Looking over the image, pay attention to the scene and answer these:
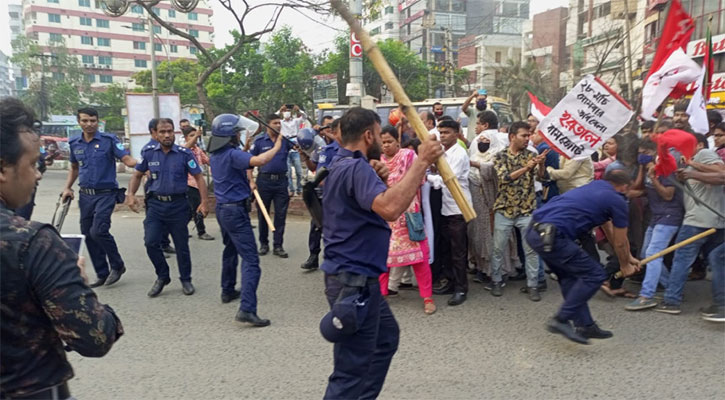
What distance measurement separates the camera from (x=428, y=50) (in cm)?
3834

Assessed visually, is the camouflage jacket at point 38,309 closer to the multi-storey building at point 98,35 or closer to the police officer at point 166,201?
the police officer at point 166,201

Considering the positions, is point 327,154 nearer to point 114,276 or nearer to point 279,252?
point 279,252

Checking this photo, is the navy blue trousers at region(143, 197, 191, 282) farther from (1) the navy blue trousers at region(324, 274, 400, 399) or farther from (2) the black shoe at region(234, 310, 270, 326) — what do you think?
(1) the navy blue trousers at region(324, 274, 400, 399)

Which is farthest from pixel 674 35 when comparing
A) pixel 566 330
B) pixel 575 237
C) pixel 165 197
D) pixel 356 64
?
pixel 356 64

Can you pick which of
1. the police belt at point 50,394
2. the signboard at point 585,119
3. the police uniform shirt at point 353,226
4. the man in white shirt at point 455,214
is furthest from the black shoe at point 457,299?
the police belt at point 50,394

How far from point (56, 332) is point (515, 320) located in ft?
12.6

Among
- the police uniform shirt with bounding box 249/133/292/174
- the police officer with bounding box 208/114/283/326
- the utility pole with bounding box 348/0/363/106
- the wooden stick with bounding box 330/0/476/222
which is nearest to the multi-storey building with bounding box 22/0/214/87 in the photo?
the utility pole with bounding box 348/0/363/106

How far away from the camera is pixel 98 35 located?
69.7 meters

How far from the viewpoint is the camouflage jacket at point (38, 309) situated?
130cm

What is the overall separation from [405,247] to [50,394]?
3.60m

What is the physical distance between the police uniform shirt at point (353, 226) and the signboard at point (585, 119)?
9.77 feet

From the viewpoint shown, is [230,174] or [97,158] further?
[97,158]

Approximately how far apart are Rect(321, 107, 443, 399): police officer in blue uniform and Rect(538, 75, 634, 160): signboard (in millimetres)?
2804

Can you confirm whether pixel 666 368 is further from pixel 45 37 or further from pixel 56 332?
pixel 45 37
